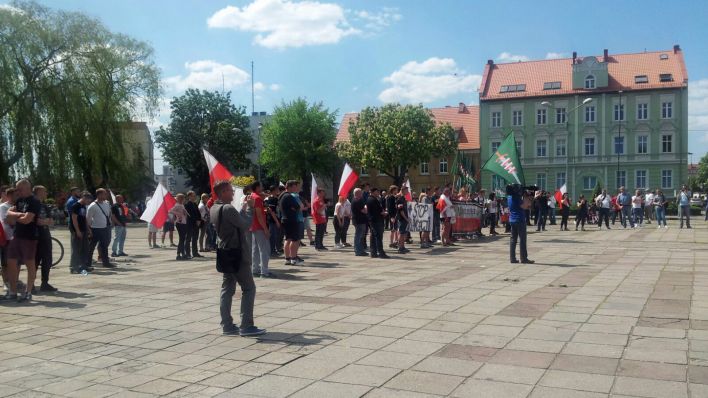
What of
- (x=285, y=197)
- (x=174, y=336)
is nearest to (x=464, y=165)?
(x=285, y=197)

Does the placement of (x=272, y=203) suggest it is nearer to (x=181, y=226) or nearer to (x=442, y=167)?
(x=181, y=226)

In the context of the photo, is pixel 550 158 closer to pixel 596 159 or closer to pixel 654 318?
pixel 596 159

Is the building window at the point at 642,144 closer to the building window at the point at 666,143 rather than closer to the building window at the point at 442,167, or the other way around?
the building window at the point at 666,143

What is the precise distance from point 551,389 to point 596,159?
63.8 meters


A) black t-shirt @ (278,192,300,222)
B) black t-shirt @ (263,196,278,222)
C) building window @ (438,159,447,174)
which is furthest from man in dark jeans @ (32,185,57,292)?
building window @ (438,159,447,174)

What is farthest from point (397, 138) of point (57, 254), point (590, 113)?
point (57, 254)

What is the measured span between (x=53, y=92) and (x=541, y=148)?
48.1 metres

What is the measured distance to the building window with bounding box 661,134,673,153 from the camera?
62.4 metres

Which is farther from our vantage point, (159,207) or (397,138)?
(397,138)

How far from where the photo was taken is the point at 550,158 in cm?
6644

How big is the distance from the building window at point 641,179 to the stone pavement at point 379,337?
54962mm

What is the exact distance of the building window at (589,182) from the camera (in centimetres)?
6494

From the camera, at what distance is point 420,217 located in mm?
18922

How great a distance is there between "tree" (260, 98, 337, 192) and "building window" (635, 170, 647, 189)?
30050 mm
